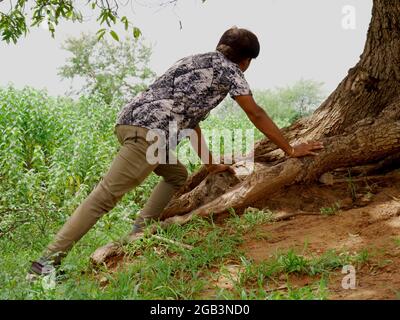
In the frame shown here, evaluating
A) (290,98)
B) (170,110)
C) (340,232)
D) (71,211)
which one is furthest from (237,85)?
(290,98)

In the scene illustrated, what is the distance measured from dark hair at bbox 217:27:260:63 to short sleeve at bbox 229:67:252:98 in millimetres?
128

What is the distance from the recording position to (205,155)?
174 inches

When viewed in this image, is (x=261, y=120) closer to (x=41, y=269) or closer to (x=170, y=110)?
(x=170, y=110)

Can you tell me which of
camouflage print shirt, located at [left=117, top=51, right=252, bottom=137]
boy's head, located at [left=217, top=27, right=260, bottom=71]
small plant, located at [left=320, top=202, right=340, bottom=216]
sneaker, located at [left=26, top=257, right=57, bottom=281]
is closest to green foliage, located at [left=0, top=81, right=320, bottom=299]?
sneaker, located at [left=26, top=257, right=57, bottom=281]

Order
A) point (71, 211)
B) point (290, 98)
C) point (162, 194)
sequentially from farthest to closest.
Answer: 1. point (290, 98)
2. point (71, 211)
3. point (162, 194)

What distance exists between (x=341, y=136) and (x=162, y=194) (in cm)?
148

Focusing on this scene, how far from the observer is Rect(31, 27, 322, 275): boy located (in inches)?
145

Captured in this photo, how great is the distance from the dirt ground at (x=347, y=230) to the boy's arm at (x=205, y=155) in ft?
1.78

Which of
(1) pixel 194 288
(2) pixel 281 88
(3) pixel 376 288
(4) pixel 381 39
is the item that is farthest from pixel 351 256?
(2) pixel 281 88

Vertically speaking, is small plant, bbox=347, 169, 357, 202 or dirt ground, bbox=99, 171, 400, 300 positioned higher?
small plant, bbox=347, 169, 357, 202

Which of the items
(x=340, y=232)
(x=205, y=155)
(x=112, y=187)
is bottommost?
(x=340, y=232)
